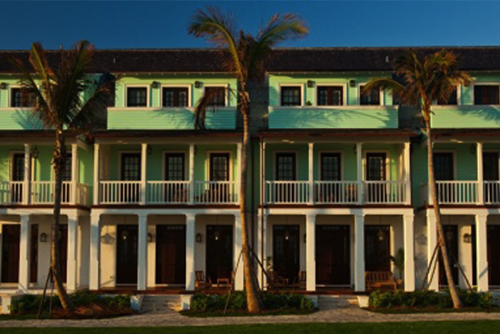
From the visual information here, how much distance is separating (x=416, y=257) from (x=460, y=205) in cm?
309

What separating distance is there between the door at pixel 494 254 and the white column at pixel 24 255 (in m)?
18.4

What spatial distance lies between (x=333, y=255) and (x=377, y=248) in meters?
1.83

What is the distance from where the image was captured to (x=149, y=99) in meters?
31.9

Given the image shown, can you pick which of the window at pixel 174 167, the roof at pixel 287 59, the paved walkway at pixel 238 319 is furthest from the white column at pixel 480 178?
the window at pixel 174 167

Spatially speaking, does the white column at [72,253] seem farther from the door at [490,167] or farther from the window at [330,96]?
the door at [490,167]

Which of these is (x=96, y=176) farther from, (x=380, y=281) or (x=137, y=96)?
(x=380, y=281)

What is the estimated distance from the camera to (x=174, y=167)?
31.7 meters

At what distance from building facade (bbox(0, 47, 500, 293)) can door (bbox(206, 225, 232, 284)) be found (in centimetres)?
6

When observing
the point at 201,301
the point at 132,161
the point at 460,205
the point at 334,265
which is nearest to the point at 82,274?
the point at 132,161

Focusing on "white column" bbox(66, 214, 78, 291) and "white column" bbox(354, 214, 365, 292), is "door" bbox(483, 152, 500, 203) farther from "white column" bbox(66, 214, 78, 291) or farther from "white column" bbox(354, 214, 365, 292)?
"white column" bbox(66, 214, 78, 291)

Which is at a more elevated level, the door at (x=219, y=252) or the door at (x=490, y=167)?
the door at (x=490, y=167)

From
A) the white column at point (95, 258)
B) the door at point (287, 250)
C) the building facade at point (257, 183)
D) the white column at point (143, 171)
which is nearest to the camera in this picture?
the white column at point (95, 258)

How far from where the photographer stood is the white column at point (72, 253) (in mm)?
28906

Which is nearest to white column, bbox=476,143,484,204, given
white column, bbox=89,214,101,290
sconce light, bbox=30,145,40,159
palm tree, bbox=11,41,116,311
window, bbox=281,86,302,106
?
window, bbox=281,86,302,106
